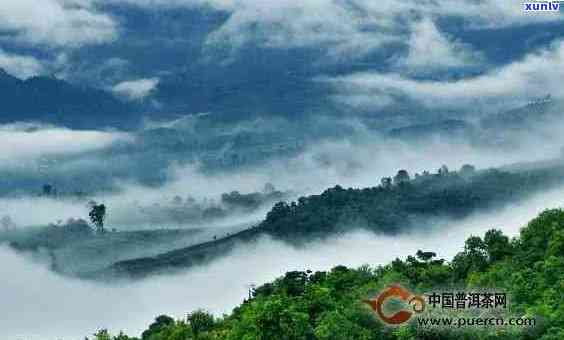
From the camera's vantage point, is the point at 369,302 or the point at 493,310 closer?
the point at 493,310

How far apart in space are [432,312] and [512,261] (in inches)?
1137

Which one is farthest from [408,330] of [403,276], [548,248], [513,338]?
[403,276]

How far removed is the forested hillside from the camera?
71500mm

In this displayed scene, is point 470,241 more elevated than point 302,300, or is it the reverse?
point 470,241

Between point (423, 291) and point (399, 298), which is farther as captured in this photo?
point (423, 291)

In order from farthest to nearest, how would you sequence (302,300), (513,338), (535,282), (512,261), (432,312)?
1. (512,261)
2. (302,300)
3. (535,282)
4. (432,312)
5. (513,338)

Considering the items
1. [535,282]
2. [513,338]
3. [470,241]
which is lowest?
[513,338]

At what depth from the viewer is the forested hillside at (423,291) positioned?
71.5 meters

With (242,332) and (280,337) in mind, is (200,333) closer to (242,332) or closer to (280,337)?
(242,332)

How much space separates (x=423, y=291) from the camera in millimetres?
83938

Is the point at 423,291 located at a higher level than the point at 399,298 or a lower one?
higher

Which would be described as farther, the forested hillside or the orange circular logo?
the orange circular logo

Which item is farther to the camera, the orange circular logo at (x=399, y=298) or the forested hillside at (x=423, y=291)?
the orange circular logo at (x=399, y=298)

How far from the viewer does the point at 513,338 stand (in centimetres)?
6800
